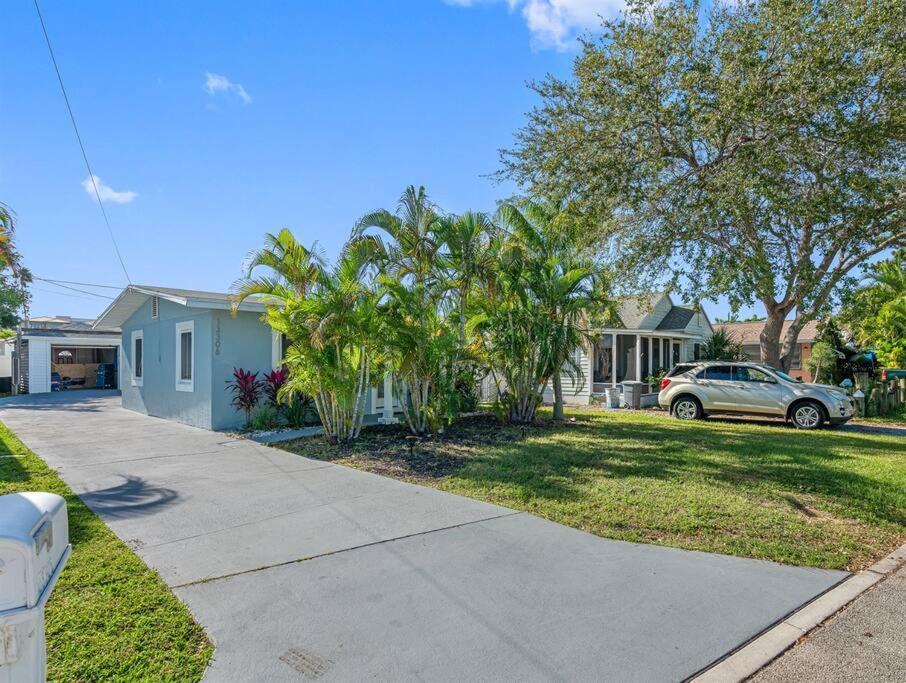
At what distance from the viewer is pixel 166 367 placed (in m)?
13.8

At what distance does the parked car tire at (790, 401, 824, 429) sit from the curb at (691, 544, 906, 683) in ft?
31.5

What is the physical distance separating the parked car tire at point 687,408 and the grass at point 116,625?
1339cm

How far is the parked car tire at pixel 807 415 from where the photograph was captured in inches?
508

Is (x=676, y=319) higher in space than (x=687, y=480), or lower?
higher

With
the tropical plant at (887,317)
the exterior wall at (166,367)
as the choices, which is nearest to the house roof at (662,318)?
the tropical plant at (887,317)

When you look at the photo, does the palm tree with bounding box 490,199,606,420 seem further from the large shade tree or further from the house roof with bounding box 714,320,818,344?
the house roof with bounding box 714,320,818,344

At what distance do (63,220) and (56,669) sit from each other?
16.4 metres

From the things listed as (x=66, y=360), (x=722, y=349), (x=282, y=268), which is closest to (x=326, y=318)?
(x=282, y=268)

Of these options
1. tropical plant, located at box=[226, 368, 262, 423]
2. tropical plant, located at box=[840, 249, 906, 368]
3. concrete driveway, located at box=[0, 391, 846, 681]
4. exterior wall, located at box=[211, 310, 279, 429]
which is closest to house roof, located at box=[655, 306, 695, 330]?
tropical plant, located at box=[840, 249, 906, 368]

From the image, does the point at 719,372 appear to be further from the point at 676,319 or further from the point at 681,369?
the point at 676,319

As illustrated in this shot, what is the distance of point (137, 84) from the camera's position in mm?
11414

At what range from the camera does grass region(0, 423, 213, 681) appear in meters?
2.92

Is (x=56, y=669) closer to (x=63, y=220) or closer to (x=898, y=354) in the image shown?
(x=63, y=220)

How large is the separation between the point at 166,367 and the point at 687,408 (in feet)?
43.0
